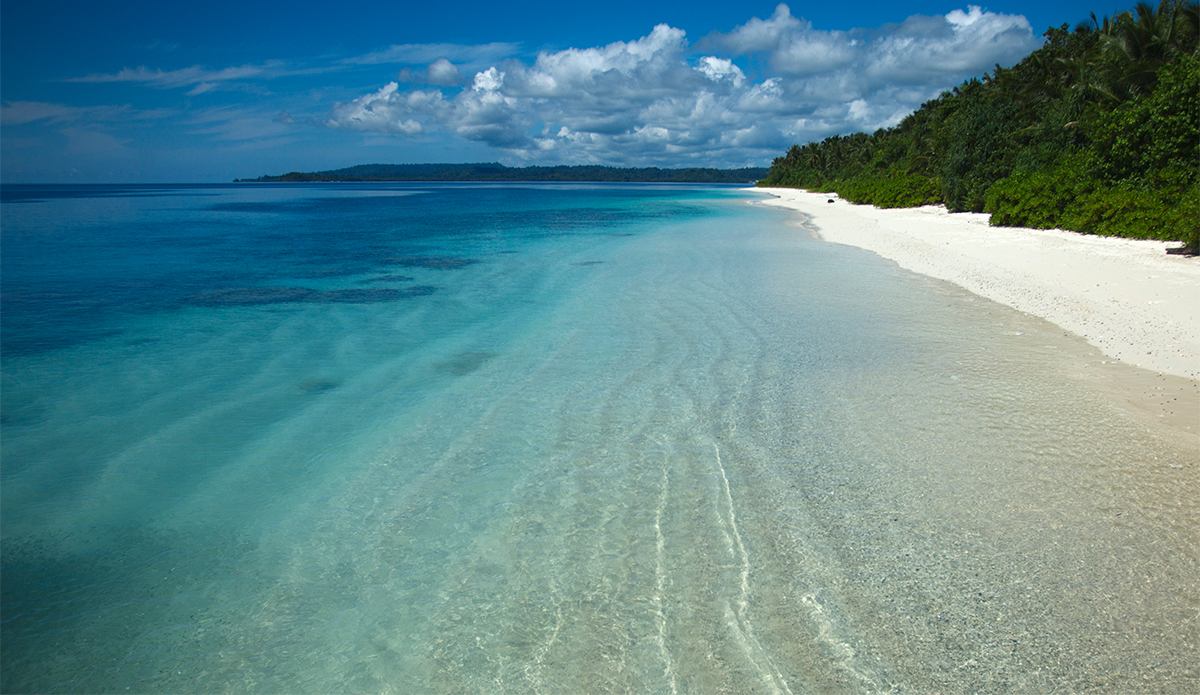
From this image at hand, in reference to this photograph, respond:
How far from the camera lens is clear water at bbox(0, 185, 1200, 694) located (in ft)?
11.5

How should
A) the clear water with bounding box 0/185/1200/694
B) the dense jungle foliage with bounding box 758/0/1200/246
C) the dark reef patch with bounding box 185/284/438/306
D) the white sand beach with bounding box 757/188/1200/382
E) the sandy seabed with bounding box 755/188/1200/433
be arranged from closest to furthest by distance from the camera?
the clear water with bounding box 0/185/1200/694 < the sandy seabed with bounding box 755/188/1200/433 < the white sand beach with bounding box 757/188/1200/382 < the dark reef patch with bounding box 185/284/438/306 < the dense jungle foliage with bounding box 758/0/1200/246

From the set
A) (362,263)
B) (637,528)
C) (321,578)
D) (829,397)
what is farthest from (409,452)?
(362,263)

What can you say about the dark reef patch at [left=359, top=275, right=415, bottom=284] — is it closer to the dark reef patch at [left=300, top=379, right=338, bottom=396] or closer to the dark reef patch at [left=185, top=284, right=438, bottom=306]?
the dark reef patch at [left=185, top=284, right=438, bottom=306]

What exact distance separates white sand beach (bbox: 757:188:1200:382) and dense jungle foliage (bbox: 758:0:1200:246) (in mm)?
998

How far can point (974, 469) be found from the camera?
548 centimetres

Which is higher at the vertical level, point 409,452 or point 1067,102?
point 1067,102

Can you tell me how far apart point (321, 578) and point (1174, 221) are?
67.7 feet

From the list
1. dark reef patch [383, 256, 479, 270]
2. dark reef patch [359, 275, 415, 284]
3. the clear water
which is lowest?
the clear water

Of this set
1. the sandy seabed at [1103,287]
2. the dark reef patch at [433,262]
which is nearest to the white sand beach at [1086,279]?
the sandy seabed at [1103,287]

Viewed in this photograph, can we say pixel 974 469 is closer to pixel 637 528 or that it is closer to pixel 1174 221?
pixel 637 528

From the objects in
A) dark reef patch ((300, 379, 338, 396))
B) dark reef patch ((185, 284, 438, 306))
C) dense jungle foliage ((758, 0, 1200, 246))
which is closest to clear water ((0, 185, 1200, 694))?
dark reef patch ((300, 379, 338, 396))

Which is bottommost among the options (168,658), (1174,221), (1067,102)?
(168,658)

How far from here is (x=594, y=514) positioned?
4.99 metres

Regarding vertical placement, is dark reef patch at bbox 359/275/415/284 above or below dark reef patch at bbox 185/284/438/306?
above
